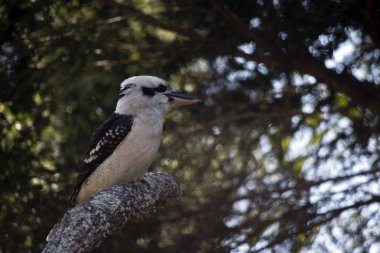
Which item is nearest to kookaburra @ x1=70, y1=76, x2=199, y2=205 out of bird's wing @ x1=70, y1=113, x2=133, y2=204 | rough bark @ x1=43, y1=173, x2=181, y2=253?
bird's wing @ x1=70, y1=113, x2=133, y2=204

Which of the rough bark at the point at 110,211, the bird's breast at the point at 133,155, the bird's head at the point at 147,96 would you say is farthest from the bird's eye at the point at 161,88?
the rough bark at the point at 110,211

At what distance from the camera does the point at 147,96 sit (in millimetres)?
5996

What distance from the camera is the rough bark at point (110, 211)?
4.20 metres

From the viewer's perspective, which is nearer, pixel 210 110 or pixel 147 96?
pixel 147 96

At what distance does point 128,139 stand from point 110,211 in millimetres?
1162

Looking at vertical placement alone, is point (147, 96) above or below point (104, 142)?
above

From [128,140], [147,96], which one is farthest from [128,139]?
[147,96]

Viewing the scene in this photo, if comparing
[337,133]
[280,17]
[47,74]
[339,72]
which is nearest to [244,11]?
[280,17]

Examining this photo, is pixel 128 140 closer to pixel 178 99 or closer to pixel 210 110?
pixel 178 99

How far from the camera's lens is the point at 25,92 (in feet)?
23.1

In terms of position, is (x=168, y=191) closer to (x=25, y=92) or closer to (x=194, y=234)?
A: (x=194, y=234)

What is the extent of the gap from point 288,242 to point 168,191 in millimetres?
1736

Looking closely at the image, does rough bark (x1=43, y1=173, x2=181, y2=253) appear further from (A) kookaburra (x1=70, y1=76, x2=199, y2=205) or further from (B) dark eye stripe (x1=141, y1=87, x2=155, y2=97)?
(B) dark eye stripe (x1=141, y1=87, x2=155, y2=97)

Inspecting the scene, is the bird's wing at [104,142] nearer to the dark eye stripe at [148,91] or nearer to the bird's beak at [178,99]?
the dark eye stripe at [148,91]
